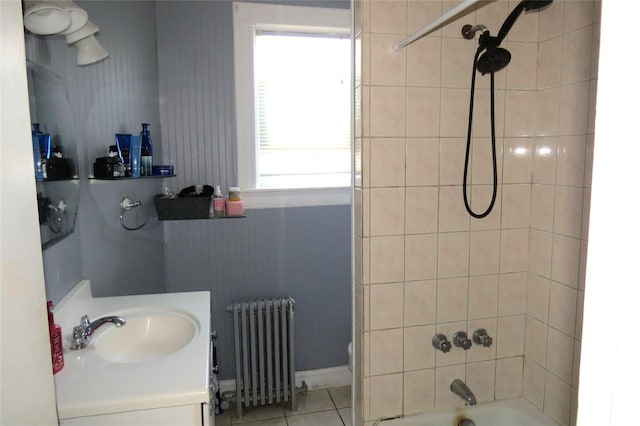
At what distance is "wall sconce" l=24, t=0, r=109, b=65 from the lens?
1.45m

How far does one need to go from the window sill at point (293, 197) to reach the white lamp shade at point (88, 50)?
108cm

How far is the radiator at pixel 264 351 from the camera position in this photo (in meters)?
2.57

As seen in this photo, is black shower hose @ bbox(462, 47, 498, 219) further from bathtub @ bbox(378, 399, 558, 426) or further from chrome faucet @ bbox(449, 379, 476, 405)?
bathtub @ bbox(378, 399, 558, 426)

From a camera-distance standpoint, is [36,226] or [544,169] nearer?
[36,226]

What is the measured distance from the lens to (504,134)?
5.94ft

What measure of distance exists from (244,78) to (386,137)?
126cm

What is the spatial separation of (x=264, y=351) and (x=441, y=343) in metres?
1.25

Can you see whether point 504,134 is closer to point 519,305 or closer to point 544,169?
point 544,169

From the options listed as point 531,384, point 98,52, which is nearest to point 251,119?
point 98,52

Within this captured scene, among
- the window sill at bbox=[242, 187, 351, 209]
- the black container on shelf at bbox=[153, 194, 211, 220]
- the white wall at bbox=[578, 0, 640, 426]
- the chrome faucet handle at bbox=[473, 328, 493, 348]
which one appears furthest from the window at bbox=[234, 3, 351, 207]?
the white wall at bbox=[578, 0, 640, 426]

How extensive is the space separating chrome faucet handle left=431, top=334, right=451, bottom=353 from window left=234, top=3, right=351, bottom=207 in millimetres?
1209

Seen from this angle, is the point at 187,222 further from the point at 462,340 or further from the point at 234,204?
the point at 462,340

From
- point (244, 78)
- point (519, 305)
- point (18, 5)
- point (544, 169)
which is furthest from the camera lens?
point (244, 78)

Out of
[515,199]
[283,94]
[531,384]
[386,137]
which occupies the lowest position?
[531,384]
